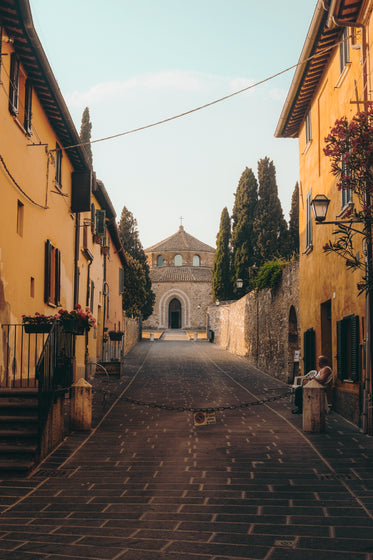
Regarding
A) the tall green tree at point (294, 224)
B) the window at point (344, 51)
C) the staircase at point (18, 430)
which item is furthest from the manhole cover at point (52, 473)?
the tall green tree at point (294, 224)

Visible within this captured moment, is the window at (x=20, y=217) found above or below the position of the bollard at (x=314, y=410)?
above

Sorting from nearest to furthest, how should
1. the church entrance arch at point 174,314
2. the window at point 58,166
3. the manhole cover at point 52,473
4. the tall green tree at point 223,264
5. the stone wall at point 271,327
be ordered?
the manhole cover at point 52,473 < the window at point 58,166 < the stone wall at point 271,327 < the tall green tree at point 223,264 < the church entrance arch at point 174,314

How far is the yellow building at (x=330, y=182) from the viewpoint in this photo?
36.1ft

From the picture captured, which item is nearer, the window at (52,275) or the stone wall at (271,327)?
the window at (52,275)

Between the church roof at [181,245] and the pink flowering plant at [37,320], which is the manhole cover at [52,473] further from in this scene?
the church roof at [181,245]

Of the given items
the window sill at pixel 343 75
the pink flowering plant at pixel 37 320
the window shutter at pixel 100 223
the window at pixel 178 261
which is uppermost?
the window at pixel 178 261

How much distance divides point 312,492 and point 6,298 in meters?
5.99

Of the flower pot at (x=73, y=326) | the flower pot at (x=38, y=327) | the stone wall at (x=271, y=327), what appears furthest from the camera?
Result: the stone wall at (x=271, y=327)

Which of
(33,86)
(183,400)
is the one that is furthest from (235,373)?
(33,86)

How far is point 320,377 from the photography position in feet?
39.3

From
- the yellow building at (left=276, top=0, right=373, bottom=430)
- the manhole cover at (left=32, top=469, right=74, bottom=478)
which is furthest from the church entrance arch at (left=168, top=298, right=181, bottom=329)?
the manhole cover at (left=32, top=469, right=74, bottom=478)

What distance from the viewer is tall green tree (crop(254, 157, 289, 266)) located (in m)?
46.0

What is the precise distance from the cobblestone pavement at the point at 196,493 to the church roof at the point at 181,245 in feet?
217

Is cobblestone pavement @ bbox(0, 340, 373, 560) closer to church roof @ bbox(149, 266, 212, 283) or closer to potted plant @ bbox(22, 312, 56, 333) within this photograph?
potted plant @ bbox(22, 312, 56, 333)
